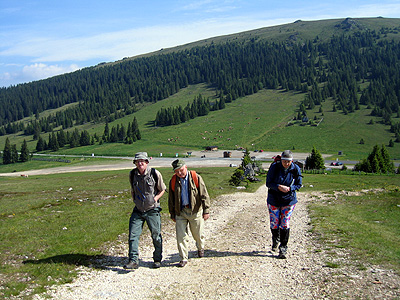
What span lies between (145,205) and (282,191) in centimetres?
428

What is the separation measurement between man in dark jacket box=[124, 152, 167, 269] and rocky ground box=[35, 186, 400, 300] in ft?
2.28

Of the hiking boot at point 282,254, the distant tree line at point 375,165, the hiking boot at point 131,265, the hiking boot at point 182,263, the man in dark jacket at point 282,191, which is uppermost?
the man in dark jacket at point 282,191

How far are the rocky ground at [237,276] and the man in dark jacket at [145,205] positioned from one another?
0.69 m

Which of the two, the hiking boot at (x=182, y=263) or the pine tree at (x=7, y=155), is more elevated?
the hiking boot at (x=182, y=263)

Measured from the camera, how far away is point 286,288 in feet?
26.8

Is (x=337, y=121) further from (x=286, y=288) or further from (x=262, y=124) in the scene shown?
(x=286, y=288)

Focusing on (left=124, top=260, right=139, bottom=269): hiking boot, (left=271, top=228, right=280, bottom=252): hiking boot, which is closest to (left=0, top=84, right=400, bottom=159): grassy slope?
(left=271, top=228, right=280, bottom=252): hiking boot

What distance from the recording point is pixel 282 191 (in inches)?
395

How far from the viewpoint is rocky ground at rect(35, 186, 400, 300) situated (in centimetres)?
787

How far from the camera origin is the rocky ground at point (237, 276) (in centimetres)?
787

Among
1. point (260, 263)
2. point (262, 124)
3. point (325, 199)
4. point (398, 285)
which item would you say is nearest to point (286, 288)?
point (260, 263)

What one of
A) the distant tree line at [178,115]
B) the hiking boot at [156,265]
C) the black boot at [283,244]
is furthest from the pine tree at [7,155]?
the black boot at [283,244]

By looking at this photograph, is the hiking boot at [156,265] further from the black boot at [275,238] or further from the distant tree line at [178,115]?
the distant tree line at [178,115]

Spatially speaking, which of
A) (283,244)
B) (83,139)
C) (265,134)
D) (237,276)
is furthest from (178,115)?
(237,276)
